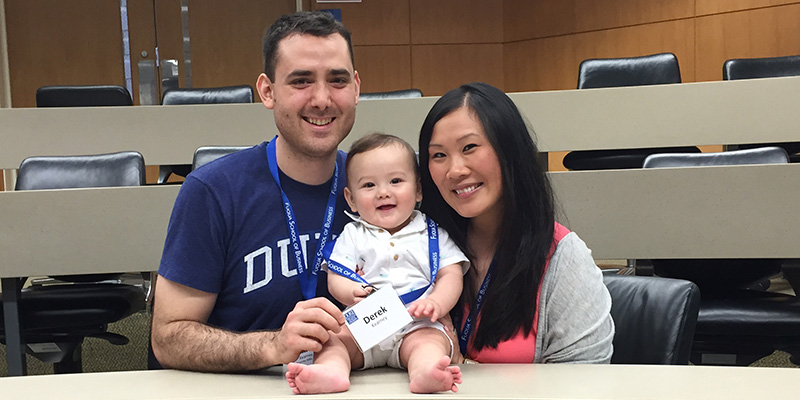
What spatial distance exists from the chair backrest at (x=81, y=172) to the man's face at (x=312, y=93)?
138 cm

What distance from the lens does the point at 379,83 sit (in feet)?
27.9

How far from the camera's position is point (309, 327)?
47.1 inches

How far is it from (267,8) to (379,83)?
155cm

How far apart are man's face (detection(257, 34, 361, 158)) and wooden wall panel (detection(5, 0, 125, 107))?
701 centimetres

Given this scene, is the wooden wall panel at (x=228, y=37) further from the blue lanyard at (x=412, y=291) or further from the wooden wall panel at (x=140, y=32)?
the blue lanyard at (x=412, y=291)

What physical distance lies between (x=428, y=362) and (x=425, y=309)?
0.57ft

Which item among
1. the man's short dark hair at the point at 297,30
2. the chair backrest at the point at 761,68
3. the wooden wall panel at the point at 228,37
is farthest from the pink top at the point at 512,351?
the wooden wall panel at the point at 228,37

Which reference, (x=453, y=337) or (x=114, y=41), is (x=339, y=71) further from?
(x=114, y=41)

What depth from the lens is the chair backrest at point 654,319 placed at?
1491 mm

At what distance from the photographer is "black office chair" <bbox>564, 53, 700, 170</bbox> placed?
425 cm

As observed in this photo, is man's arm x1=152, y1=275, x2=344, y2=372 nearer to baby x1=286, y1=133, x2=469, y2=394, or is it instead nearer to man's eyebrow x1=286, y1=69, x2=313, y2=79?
baby x1=286, y1=133, x2=469, y2=394

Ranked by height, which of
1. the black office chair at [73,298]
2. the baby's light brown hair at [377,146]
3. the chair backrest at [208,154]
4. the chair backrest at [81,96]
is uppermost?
the chair backrest at [81,96]

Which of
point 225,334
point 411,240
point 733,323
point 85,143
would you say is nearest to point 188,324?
point 225,334

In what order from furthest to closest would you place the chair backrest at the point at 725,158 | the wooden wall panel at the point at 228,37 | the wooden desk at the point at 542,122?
the wooden wall panel at the point at 228,37
the wooden desk at the point at 542,122
the chair backrest at the point at 725,158
